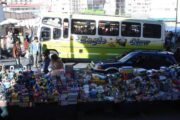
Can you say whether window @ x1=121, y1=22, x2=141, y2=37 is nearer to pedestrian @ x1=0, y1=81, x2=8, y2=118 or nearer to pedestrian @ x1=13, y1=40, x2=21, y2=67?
pedestrian @ x1=13, y1=40, x2=21, y2=67

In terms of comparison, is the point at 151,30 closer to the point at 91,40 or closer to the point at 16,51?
the point at 91,40

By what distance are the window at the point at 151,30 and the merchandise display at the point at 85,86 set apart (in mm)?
12752

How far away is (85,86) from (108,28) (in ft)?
43.7

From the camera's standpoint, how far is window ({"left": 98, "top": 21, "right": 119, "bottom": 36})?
22.7m

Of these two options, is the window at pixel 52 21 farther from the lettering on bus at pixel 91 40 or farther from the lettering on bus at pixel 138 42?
the lettering on bus at pixel 138 42

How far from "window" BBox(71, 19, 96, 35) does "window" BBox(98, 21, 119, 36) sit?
0.40m

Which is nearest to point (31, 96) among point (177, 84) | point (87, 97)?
point (87, 97)

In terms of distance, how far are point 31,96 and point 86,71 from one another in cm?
182

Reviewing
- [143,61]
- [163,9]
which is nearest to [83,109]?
[143,61]

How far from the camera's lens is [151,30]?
2359cm

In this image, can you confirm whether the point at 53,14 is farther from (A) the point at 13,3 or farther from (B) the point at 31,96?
(A) the point at 13,3

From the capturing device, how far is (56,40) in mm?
21922

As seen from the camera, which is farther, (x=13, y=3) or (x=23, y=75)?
(x=13, y=3)

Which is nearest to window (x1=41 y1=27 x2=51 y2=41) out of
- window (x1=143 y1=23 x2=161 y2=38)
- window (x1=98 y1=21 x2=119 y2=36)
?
window (x1=98 y1=21 x2=119 y2=36)
